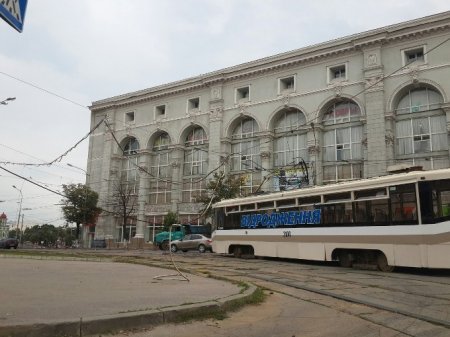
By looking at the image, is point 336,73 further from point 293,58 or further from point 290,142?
point 290,142

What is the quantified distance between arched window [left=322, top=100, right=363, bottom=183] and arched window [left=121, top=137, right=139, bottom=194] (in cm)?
2404

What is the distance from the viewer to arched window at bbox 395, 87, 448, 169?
3372 cm

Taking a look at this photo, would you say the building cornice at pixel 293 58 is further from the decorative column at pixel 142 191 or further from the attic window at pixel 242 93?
the decorative column at pixel 142 191

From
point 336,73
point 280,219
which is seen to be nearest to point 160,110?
point 336,73

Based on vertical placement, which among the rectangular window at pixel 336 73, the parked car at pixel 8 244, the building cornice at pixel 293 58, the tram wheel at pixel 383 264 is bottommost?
the tram wheel at pixel 383 264

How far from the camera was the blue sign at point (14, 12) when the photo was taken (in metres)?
4.10

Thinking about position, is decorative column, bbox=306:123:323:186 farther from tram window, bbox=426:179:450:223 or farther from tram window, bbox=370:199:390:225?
tram window, bbox=426:179:450:223

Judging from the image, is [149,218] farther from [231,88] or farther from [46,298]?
[46,298]

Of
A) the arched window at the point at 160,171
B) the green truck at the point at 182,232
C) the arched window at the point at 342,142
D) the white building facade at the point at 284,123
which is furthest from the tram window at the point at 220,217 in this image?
the arched window at the point at 160,171

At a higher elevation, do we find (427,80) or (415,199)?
(427,80)

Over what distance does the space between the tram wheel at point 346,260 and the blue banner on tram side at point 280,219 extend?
64.6 inches

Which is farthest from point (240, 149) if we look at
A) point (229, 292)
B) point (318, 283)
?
point (229, 292)

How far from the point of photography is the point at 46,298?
7223mm

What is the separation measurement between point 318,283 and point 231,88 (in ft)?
118
